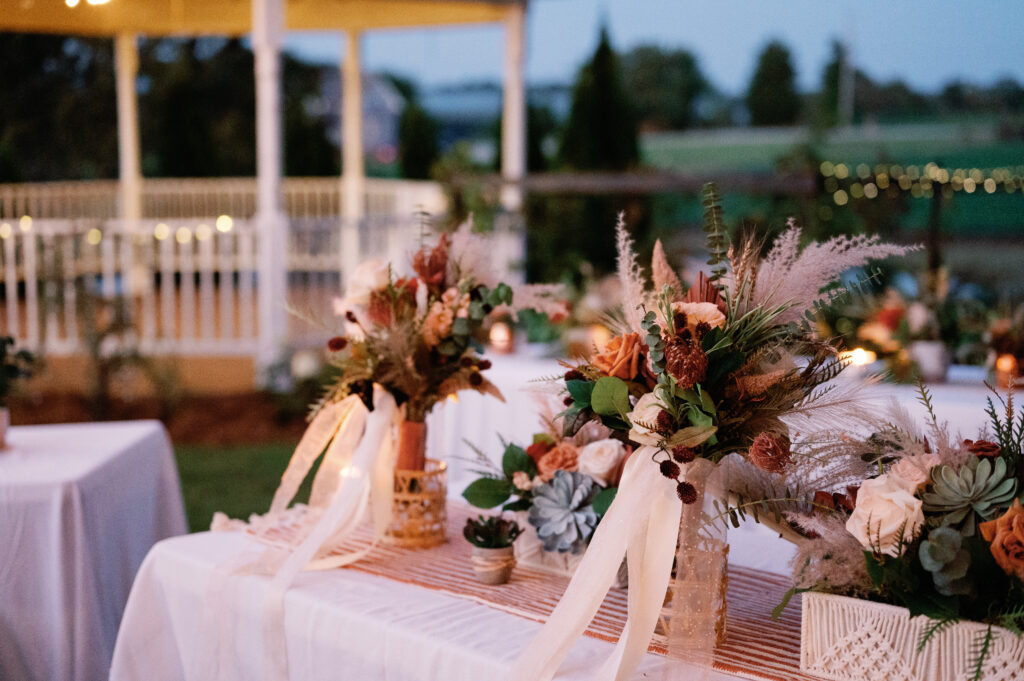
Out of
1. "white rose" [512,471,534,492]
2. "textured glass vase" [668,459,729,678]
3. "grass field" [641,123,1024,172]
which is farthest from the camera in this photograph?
"grass field" [641,123,1024,172]

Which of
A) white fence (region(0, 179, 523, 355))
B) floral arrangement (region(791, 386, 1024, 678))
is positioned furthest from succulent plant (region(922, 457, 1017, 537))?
white fence (region(0, 179, 523, 355))

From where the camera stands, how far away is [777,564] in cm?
188

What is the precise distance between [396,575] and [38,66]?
10.7 meters

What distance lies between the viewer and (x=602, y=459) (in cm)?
165

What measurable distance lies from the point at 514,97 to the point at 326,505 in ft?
21.7

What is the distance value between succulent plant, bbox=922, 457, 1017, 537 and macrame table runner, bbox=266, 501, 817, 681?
0.30 m

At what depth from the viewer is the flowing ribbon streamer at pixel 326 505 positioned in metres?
1.76

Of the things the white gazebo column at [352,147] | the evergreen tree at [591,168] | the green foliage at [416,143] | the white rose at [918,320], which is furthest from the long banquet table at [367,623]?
the green foliage at [416,143]

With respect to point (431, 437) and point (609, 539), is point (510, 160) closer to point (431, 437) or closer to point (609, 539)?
point (431, 437)

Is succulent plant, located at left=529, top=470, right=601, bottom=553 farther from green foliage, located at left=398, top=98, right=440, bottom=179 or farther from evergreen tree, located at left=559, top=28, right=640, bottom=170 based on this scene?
green foliage, located at left=398, top=98, right=440, bottom=179

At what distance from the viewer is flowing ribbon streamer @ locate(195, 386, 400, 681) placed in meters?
1.76

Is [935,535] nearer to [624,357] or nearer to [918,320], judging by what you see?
[624,357]

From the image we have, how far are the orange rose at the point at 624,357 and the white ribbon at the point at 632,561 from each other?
0.39ft

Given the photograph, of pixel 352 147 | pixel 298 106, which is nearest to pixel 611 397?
pixel 352 147
